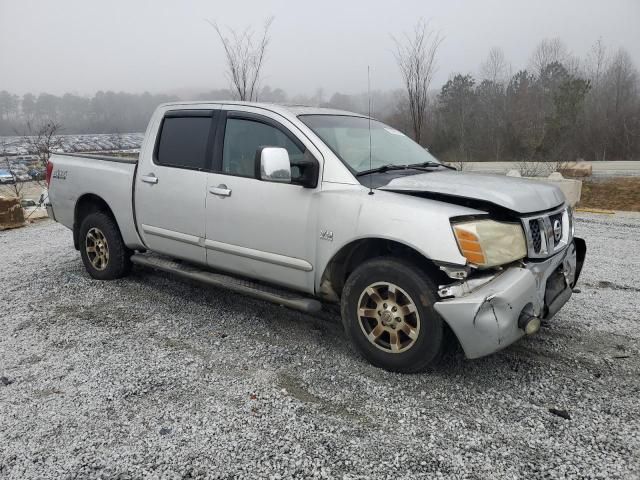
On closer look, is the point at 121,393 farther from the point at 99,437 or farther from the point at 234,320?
the point at 234,320

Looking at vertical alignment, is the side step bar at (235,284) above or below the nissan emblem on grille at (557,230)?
below

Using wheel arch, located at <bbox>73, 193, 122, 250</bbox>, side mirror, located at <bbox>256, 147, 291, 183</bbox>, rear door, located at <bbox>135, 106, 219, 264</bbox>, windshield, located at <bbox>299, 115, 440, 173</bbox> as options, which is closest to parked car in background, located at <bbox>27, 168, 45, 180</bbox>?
wheel arch, located at <bbox>73, 193, 122, 250</bbox>

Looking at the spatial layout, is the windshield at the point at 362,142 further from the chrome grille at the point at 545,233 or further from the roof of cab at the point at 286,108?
the chrome grille at the point at 545,233

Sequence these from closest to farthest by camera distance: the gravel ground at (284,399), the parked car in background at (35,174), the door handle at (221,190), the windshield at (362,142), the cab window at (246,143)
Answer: the gravel ground at (284,399) < the windshield at (362,142) < the cab window at (246,143) < the door handle at (221,190) < the parked car in background at (35,174)

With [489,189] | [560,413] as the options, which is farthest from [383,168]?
[560,413]

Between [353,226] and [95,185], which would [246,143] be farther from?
[95,185]

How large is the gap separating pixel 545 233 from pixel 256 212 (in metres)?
2.01

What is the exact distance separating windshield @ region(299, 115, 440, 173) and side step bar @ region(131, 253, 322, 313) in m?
1.03

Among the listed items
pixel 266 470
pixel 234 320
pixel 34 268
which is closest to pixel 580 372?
pixel 266 470

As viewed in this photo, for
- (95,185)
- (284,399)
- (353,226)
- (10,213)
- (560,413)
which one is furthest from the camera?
(10,213)

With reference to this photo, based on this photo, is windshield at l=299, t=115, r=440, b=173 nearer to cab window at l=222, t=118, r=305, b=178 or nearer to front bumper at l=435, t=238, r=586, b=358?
cab window at l=222, t=118, r=305, b=178

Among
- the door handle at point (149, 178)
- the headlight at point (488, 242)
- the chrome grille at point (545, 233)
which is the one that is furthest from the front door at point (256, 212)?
the chrome grille at point (545, 233)

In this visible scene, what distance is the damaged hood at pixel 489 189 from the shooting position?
2.96 m

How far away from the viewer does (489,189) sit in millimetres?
3078
